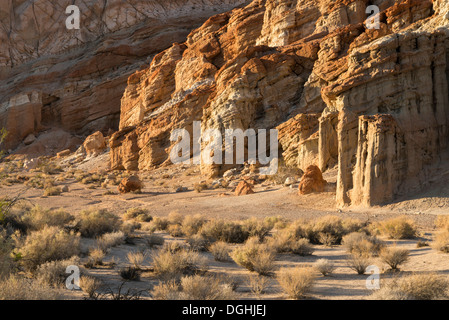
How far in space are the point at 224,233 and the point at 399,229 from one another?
16.7ft

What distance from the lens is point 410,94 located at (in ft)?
49.1

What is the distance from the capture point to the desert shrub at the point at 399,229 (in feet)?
32.5

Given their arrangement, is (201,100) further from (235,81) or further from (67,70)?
(67,70)

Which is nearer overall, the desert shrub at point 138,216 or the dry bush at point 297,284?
the dry bush at point 297,284

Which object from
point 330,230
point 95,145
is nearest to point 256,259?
point 330,230

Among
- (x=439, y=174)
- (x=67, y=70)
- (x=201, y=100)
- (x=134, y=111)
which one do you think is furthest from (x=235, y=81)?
(x=67, y=70)

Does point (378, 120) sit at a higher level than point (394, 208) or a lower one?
higher

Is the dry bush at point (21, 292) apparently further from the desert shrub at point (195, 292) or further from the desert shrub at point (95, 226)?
the desert shrub at point (95, 226)

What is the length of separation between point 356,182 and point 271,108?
1447 cm

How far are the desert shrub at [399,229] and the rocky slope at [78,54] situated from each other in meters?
51.0

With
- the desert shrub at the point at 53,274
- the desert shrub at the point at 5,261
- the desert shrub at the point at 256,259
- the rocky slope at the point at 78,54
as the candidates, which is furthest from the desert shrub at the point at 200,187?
the rocky slope at the point at 78,54

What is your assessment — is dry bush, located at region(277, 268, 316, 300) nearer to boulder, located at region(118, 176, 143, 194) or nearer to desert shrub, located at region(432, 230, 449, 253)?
desert shrub, located at region(432, 230, 449, 253)

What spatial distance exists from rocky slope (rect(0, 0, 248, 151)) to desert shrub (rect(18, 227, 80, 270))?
165 feet

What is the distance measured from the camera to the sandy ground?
638cm
